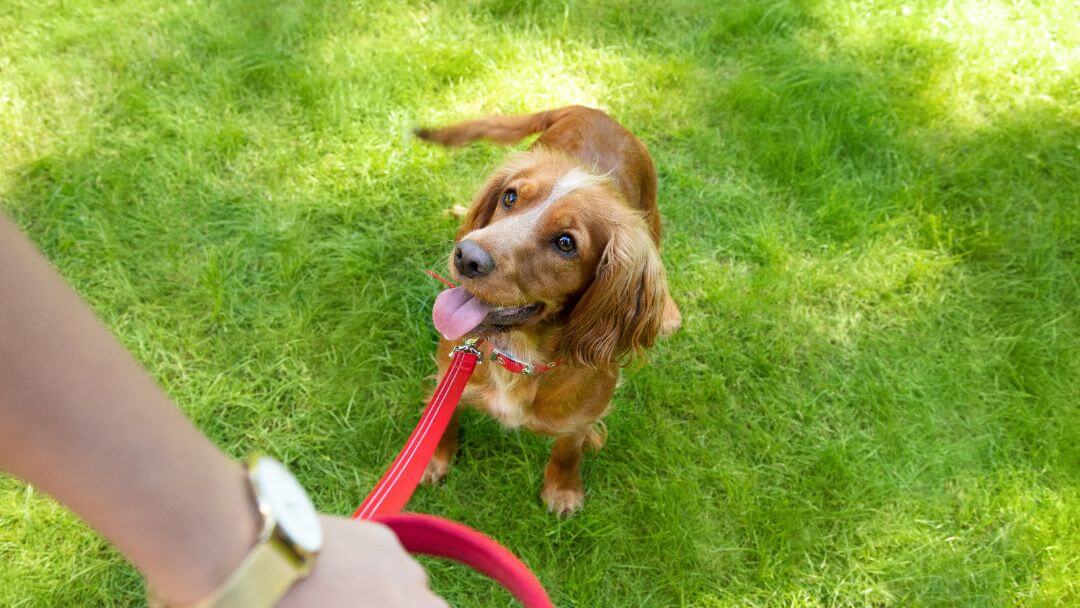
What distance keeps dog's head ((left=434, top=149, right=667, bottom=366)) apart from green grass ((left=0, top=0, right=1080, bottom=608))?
89cm

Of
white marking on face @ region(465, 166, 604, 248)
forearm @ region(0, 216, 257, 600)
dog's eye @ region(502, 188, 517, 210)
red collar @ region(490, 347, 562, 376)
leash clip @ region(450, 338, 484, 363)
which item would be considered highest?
forearm @ region(0, 216, 257, 600)

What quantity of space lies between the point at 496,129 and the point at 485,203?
2.29ft

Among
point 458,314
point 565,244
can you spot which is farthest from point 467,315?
point 565,244

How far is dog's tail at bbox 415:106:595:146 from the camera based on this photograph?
11.7 feet

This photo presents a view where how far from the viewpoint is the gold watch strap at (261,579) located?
0.92 meters

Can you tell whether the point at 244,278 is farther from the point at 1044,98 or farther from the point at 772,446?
the point at 1044,98

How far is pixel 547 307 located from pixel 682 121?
2.37 m

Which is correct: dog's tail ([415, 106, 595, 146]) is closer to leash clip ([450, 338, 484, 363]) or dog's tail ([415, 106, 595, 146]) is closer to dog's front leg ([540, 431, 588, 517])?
leash clip ([450, 338, 484, 363])

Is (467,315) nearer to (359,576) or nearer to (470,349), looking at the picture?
(470,349)

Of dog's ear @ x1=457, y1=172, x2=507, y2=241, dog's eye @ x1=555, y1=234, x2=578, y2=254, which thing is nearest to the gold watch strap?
dog's eye @ x1=555, y1=234, x2=578, y2=254

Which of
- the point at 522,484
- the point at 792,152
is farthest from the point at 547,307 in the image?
the point at 792,152

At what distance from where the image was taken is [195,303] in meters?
3.62

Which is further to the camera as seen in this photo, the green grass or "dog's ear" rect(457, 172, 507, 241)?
the green grass

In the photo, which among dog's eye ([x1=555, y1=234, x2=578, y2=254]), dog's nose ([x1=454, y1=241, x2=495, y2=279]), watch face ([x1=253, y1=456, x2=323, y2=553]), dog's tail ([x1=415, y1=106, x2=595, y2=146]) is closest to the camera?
watch face ([x1=253, y1=456, x2=323, y2=553])
